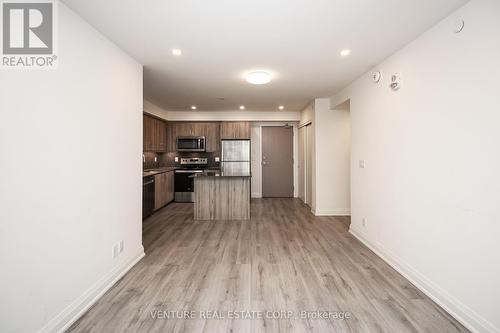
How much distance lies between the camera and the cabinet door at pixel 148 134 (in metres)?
5.22

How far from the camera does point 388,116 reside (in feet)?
9.21

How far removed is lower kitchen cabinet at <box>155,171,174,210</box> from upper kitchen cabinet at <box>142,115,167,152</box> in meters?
0.71

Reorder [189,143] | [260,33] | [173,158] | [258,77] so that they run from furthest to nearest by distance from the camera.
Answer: [173,158]
[189,143]
[258,77]
[260,33]

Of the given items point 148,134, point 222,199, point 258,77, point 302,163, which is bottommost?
point 222,199

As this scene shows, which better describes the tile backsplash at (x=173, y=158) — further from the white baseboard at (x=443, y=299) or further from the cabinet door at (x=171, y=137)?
the white baseboard at (x=443, y=299)

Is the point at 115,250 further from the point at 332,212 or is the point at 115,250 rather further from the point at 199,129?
the point at 199,129

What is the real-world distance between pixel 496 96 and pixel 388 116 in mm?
1245

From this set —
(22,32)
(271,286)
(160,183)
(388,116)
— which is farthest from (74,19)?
(160,183)

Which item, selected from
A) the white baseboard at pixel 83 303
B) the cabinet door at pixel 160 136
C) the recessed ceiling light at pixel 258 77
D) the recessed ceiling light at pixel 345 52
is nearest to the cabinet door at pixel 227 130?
the cabinet door at pixel 160 136

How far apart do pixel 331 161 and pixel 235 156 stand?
2.66 metres

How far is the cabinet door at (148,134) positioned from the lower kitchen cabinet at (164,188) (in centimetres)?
73

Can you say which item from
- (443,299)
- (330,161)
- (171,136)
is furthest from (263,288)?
(171,136)

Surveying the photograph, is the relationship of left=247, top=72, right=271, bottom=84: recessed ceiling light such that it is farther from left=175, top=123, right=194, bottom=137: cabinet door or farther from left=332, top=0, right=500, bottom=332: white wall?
left=175, top=123, right=194, bottom=137: cabinet door

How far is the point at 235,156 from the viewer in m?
6.43
